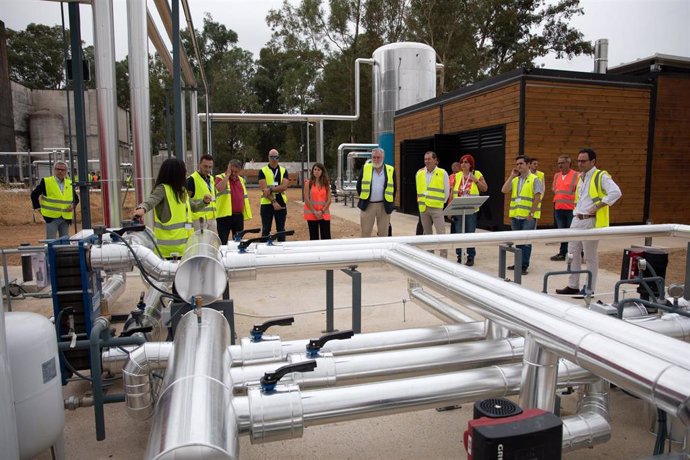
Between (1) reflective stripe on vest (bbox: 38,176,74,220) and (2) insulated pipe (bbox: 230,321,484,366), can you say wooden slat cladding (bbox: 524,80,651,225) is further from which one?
(1) reflective stripe on vest (bbox: 38,176,74,220)

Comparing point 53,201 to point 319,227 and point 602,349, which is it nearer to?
point 319,227

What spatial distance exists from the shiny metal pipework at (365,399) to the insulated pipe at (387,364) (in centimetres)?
22

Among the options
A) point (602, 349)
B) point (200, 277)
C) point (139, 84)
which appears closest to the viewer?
point (602, 349)

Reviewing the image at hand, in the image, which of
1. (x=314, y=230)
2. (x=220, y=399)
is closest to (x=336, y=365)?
(x=220, y=399)

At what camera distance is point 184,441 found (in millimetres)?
1179

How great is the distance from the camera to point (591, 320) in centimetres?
146

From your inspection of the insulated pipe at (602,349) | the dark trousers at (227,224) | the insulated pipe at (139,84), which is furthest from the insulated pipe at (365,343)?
the dark trousers at (227,224)

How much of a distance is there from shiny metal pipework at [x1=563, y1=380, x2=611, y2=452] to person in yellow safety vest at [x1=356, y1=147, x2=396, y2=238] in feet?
18.3

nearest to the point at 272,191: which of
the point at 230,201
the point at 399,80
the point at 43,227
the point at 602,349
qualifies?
the point at 230,201

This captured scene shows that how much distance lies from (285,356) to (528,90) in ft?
31.0

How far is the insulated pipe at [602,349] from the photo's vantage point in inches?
42.8

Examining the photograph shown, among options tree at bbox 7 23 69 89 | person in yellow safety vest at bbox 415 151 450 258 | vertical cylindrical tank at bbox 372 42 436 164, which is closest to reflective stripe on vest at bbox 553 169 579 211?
person in yellow safety vest at bbox 415 151 450 258

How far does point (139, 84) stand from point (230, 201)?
2.02 metres

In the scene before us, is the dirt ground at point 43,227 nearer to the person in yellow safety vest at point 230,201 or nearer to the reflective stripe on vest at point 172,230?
the person in yellow safety vest at point 230,201
